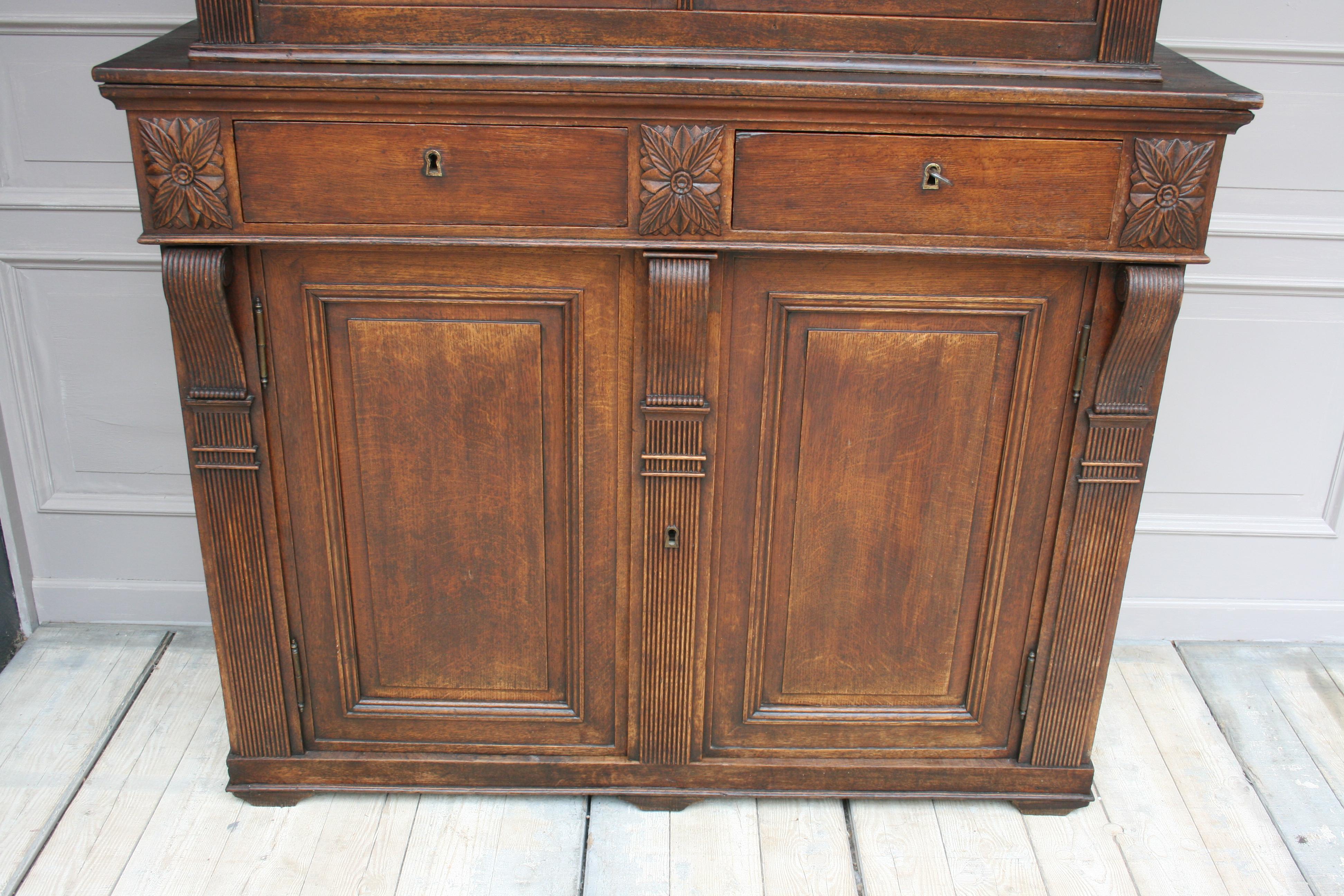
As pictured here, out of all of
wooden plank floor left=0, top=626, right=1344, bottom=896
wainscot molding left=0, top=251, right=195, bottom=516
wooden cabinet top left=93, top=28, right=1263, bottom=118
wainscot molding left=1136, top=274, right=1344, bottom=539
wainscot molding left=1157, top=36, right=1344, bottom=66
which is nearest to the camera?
wooden cabinet top left=93, top=28, right=1263, bottom=118

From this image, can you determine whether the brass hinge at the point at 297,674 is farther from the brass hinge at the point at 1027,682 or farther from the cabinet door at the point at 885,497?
the brass hinge at the point at 1027,682

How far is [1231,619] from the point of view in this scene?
2689 millimetres

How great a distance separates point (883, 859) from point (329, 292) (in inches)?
55.9

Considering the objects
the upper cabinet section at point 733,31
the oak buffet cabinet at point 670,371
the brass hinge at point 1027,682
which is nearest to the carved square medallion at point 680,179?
the oak buffet cabinet at point 670,371

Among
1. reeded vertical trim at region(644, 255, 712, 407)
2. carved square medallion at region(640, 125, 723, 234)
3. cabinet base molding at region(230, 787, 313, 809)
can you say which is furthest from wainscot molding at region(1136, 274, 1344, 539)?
cabinet base molding at region(230, 787, 313, 809)

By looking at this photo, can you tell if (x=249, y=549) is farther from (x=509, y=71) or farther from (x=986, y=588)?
(x=986, y=588)

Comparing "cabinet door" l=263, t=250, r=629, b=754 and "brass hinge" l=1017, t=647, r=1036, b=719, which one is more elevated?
"cabinet door" l=263, t=250, r=629, b=754

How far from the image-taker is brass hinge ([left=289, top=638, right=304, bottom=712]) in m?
2.05

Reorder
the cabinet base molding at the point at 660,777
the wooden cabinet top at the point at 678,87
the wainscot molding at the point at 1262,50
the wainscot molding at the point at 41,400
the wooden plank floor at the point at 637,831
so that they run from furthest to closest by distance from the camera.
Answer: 1. the wainscot molding at the point at 41,400
2. the wainscot molding at the point at 1262,50
3. the cabinet base molding at the point at 660,777
4. the wooden plank floor at the point at 637,831
5. the wooden cabinet top at the point at 678,87

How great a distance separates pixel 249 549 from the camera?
1.96m

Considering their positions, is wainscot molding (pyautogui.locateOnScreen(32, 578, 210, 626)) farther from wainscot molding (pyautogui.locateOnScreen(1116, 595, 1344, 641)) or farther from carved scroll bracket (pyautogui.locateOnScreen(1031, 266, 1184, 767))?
wainscot molding (pyautogui.locateOnScreen(1116, 595, 1344, 641))

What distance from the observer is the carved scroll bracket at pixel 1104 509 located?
1794 mm

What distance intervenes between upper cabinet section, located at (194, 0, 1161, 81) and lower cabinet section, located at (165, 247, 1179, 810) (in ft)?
1.00

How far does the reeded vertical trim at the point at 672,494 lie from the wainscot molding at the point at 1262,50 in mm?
1233
